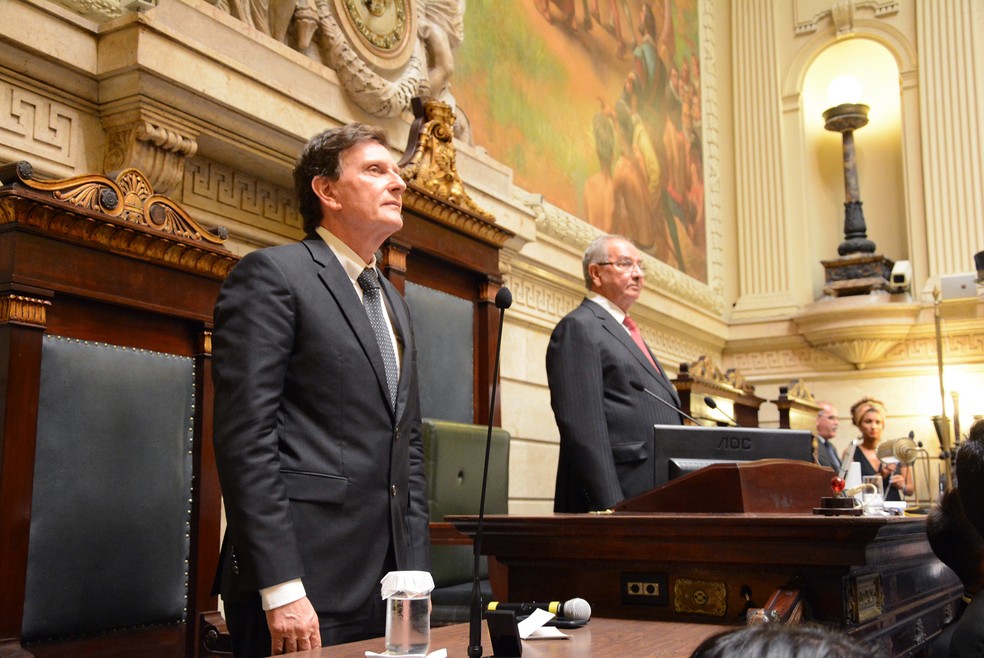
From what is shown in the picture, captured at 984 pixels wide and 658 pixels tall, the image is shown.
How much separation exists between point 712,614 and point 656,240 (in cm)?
699

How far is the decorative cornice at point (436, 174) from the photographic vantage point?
4.60 m

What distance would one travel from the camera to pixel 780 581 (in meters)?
2.26

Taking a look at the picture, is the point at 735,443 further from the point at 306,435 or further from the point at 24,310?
the point at 24,310

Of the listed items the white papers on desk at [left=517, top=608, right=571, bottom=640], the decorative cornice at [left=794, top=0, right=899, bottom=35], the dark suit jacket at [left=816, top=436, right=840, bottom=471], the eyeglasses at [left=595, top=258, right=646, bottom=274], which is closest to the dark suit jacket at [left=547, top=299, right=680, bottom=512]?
the eyeglasses at [left=595, top=258, right=646, bottom=274]

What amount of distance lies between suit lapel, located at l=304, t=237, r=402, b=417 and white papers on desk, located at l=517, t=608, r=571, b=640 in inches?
23.0

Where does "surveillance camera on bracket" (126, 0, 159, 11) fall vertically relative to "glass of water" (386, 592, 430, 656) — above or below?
above

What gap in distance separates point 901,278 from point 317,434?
9.18m

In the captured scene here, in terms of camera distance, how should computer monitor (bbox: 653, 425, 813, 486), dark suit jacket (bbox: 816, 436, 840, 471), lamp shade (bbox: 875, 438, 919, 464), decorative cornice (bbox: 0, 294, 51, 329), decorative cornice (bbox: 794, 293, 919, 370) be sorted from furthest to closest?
decorative cornice (bbox: 794, 293, 919, 370), dark suit jacket (bbox: 816, 436, 840, 471), lamp shade (bbox: 875, 438, 919, 464), computer monitor (bbox: 653, 425, 813, 486), decorative cornice (bbox: 0, 294, 51, 329)

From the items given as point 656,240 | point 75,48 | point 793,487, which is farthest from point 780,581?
point 656,240

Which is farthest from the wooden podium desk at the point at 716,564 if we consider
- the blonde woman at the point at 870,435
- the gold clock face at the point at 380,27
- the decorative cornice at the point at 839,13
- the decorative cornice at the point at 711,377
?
the decorative cornice at the point at 839,13

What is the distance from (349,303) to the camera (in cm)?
228

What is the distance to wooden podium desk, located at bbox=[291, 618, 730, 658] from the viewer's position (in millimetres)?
1685

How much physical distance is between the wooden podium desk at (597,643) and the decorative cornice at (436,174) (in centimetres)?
275

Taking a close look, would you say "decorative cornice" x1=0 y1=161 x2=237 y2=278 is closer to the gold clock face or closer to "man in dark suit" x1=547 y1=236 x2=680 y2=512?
"man in dark suit" x1=547 y1=236 x2=680 y2=512
